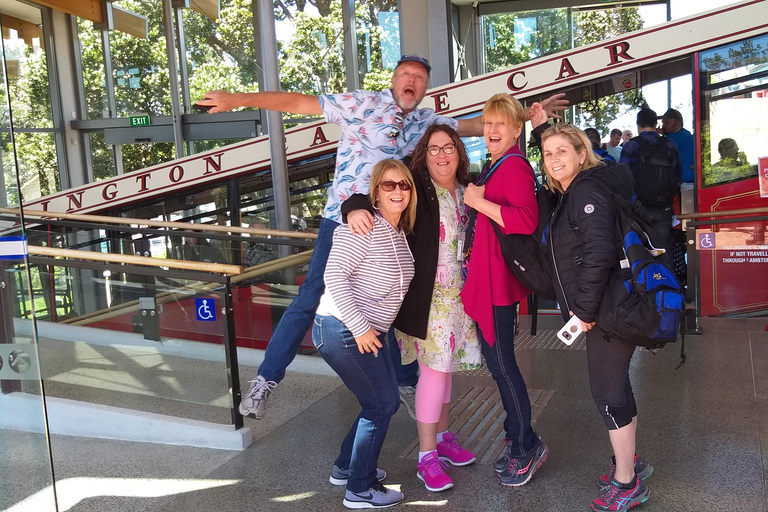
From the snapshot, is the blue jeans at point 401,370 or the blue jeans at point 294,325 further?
the blue jeans at point 401,370

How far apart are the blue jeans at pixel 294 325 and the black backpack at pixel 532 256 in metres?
0.94

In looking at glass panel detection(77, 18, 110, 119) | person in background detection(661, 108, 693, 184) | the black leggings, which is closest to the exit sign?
glass panel detection(77, 18, 110, 119)

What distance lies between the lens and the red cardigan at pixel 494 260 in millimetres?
2984

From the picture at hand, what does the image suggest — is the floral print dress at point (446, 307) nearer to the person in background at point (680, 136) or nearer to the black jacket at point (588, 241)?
the black jacket at point (588, 241)

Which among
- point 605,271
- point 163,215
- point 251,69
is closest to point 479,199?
point 605,271

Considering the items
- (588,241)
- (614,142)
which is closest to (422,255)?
(588,241)

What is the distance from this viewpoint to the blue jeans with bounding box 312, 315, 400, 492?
2.80 meters

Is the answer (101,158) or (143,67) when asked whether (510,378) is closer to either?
(143,67)

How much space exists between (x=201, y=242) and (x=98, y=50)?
926cm

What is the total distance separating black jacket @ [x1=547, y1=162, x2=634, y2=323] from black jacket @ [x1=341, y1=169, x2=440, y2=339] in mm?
472

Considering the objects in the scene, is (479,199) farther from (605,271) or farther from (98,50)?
(98,50)

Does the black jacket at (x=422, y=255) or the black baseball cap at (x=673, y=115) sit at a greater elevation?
the black baseball cap at (x=673, y=115)

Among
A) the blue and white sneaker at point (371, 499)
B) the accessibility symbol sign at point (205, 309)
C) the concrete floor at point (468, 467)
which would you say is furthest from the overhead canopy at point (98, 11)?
the blue and white sneaker at point (371, 499)

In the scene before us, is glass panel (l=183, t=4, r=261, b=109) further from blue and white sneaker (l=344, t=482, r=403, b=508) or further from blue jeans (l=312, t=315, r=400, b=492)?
blue and white sneaker (l=344, t=482, r=403, b=508)
